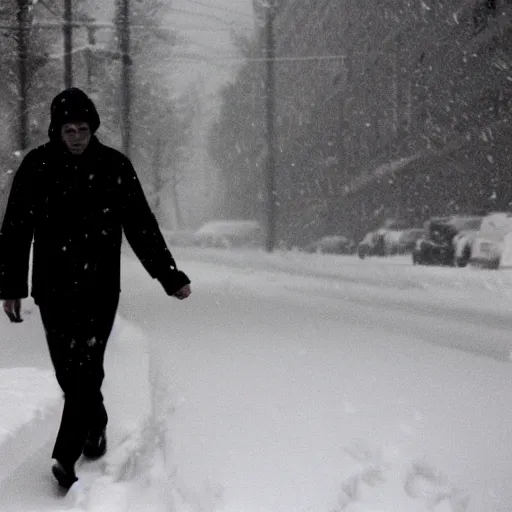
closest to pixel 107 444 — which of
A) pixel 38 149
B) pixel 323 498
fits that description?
pixel 323 498

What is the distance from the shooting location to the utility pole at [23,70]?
805 inches

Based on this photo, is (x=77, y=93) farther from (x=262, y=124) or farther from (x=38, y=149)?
(x=262, y=124)

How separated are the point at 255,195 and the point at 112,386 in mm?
53813

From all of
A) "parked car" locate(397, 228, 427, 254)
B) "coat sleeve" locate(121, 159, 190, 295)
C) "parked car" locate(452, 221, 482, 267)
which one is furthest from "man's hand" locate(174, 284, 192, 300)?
"parked car" locate(397, 228, 427, 254)

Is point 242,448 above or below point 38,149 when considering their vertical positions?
below

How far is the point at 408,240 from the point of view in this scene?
25.5 metres

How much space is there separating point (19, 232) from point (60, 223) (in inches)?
7.3

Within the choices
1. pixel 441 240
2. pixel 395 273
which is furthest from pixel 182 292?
pixel 441 240

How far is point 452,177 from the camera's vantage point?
25.8m

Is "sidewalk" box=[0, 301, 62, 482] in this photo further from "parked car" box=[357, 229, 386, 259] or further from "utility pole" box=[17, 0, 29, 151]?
"parked car" box=[357, 229, 386, 259]

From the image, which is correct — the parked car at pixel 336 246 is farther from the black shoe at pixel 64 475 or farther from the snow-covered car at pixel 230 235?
the black shoe at pixel 64 475

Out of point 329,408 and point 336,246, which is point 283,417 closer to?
point 329,408

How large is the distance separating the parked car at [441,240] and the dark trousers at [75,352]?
16572 mm

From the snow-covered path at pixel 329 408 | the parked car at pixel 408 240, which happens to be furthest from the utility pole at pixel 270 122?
the snow-covered path at pixel 329 408
